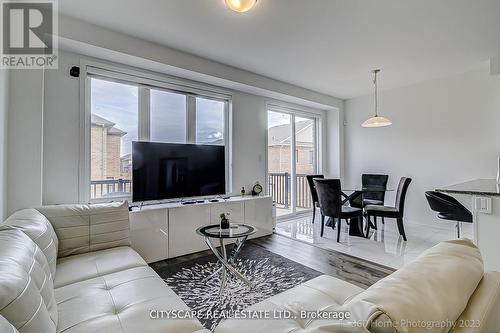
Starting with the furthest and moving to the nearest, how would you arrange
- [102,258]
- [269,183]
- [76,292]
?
[269,183] < [102,258] < [76,292]

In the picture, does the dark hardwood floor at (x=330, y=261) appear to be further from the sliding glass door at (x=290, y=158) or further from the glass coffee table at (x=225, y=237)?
the sliding glass door at (x=290, y=158)

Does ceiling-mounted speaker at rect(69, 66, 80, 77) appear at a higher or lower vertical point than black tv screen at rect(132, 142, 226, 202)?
higher

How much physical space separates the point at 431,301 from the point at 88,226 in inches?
95.3

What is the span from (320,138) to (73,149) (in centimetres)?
480

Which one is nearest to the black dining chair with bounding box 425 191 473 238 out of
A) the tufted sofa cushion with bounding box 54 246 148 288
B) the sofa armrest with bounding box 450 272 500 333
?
the sofa armrest with bounding box 450 272 500 333

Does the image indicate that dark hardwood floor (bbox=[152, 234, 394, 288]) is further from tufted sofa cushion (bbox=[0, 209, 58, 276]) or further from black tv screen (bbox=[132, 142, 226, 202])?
tufted sofa cushion (bbox=[0, 209, 58, 276])

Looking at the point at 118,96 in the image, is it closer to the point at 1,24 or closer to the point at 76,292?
the point at 1,24

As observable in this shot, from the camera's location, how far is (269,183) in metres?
4.91

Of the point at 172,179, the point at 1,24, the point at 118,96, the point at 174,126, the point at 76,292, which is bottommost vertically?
the point at 76,292

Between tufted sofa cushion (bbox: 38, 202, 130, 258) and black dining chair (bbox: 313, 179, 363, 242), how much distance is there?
2672mm

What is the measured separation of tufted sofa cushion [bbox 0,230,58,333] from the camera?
2.71 ft

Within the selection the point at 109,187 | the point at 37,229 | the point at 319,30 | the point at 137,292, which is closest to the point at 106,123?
the point at 109,187

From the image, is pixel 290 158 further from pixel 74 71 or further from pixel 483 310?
pixel 483 310

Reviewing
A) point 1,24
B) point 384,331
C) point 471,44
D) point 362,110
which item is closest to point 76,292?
point 384,331
